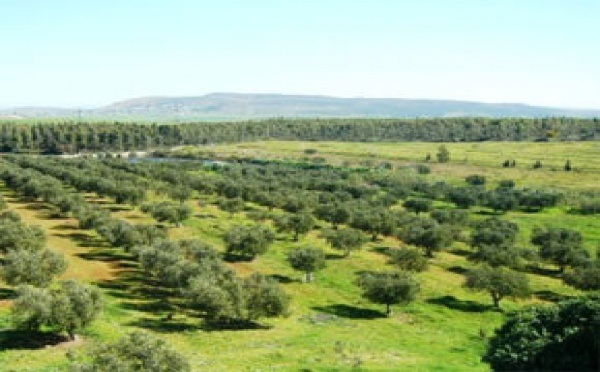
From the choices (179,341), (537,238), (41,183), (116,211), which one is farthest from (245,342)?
(41,183)

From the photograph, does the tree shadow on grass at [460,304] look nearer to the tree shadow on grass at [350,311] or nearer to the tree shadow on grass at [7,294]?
the tree shadow on grass at [350,311]

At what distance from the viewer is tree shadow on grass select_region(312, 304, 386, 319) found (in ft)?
290

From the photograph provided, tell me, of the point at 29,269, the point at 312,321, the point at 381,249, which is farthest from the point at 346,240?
the point at 29,269

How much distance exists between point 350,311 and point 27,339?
45000 mm

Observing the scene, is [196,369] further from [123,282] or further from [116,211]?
[116,211]

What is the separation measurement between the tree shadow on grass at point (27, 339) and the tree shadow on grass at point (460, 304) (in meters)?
57.1

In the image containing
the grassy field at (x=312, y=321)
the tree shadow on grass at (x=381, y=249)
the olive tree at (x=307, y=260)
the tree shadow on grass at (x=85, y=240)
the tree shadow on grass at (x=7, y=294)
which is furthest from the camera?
the tree shadow on grass at (x=381, y=249)

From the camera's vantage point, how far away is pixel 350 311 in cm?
9075

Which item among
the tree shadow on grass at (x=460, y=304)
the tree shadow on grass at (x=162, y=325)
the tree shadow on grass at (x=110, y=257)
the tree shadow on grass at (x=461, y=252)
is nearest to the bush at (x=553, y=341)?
the tree shadow on grass at (x=162, y=325)

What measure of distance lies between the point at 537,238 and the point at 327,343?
7988cm

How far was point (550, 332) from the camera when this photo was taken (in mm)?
49719

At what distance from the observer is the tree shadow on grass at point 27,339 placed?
210 ft

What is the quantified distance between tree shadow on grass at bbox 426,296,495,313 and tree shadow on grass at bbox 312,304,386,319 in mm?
11834

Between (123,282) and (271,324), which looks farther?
(123,282)
